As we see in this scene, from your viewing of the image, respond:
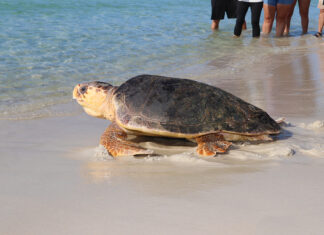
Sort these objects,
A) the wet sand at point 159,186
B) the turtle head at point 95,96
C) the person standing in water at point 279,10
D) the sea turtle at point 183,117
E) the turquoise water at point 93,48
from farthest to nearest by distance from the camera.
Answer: the person standing in water at point 279,10 < the turquoise water at point 93,48 < the turtle head at point 95,96 < the sea turtle at point 183,117 < the wet sand at point 159,186

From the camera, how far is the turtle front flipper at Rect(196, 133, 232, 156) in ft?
9.53

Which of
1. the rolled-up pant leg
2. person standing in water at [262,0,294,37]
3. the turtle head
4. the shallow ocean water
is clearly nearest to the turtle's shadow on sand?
the shallow ocean water

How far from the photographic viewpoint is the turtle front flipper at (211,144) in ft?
9.53

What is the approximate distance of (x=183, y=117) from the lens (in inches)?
122

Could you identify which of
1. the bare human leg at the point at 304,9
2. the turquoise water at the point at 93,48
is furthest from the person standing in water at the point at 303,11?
the turquoise water at the point at 93,48

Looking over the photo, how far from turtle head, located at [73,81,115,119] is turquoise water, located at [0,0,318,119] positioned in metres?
0.90

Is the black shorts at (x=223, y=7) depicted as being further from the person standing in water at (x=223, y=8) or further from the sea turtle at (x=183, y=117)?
the sea turtle at (x=183, y=117)

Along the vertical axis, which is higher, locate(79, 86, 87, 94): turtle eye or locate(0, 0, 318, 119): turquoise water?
locate(79, 86, 87, 94): turtle eye

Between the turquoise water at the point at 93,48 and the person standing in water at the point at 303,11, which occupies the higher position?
the person standing in water at the point at 303,11

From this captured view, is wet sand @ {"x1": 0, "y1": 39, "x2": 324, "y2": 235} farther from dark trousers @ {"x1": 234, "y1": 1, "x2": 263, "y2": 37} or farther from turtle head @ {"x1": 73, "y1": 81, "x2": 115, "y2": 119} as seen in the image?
dark trousers @ {"x1": 234, "y1": 1, "x2": 263, "y2": 37}

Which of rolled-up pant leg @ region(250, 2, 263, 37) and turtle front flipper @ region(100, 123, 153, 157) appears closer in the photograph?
turtle front flipper @ region(100, 123, 153, 157)

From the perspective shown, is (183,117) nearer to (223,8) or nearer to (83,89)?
(83,89)

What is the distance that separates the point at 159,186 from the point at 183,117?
83cm

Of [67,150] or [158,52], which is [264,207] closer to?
[67,150]
